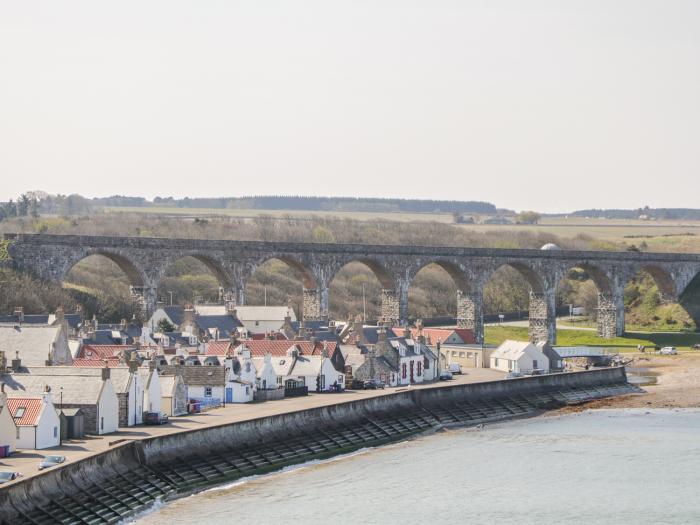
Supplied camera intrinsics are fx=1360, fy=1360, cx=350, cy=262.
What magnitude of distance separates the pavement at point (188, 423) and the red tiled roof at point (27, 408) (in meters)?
1.05

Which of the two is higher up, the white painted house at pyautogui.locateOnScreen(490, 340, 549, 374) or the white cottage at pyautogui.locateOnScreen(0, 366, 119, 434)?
the white cottage at pyautogui.locateOnScreen(0, 366, 119, 434)

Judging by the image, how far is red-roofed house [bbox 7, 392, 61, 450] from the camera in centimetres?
4731

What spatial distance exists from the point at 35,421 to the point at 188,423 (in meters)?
8.92

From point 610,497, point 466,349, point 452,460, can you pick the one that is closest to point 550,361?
point 466,349

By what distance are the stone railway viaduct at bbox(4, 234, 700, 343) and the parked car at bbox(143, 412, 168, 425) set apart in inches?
1456

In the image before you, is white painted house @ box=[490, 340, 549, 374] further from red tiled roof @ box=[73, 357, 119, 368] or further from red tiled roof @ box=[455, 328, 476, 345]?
red tiled roof @ box=[73, 357, 119, 368]

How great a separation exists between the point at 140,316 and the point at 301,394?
90.4ft

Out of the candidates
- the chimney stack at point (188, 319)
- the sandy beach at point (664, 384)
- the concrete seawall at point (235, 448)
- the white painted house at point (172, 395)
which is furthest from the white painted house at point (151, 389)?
the sandy beach at point (664, 384)

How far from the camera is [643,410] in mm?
75625

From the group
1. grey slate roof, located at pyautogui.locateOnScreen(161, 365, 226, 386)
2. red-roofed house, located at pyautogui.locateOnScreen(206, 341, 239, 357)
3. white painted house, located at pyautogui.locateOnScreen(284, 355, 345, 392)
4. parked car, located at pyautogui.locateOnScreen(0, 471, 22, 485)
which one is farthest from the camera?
red-roofed house, located at pyautogui.locateOnScreen(206, 341, 239, 357)

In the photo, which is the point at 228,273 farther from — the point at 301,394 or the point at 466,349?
the point at 301,394

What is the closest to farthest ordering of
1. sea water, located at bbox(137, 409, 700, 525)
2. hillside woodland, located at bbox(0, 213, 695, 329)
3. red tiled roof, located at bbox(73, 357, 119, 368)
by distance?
1. sea water, located at bbox(137, 409, 700, 525)
2. red tiled roof, located at bbox(73, 357, 119, 368)
3. hillside woodland, located at bbox(0, 213, 695, 329)

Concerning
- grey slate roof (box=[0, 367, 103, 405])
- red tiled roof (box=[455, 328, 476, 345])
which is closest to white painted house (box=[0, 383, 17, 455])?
grey slate roof (box=[0, 367, 103, 405])

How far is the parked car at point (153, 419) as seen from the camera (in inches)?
2167
